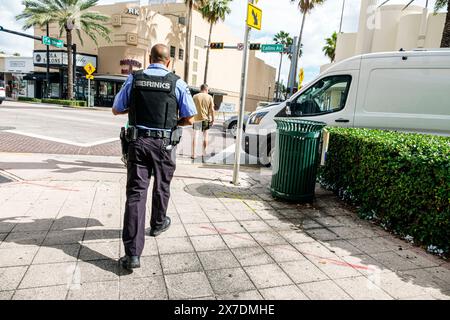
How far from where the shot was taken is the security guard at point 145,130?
2857mm

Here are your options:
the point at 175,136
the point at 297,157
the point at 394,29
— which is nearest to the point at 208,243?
the point at 175,136

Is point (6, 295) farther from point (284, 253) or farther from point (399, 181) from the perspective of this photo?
point (399, 181)

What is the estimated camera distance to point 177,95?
10.2 feet

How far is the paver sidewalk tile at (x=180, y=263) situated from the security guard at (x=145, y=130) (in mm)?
285

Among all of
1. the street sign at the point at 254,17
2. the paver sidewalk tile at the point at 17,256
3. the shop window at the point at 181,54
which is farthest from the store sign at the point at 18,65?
the paver sidewalk tile at the point at 17,256

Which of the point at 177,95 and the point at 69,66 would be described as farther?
the point at 69,66

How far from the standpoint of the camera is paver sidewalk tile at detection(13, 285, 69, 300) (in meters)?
2.40

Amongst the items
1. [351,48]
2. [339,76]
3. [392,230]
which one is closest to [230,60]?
[351,48]

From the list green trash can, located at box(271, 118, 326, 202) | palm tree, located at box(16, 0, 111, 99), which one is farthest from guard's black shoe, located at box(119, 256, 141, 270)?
palm tree, located at box(16, 0, 111, 99)

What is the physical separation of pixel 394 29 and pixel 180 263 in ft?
65.8

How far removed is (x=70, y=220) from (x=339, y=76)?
5.50m

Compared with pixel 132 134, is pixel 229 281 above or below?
below

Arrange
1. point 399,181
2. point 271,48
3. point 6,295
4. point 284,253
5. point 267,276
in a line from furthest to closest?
point 271,48 → point 399,181 → point 284,253 → point 267,276 → point 6,295

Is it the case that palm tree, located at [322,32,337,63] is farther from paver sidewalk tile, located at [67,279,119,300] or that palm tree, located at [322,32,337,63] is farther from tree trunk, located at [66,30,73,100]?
paver sidewalk tile, located at [67,279,119,300]
